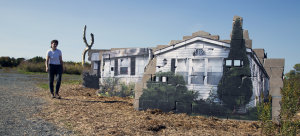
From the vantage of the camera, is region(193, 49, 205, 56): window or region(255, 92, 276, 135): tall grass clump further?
region(193, 49, 205, 56): window

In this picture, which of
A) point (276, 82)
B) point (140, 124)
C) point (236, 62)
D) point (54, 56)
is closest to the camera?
point (140, 124)

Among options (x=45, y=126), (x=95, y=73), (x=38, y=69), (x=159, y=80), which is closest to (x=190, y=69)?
(x=159, y=80)

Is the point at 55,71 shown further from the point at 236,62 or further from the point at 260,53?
the point at 260,53

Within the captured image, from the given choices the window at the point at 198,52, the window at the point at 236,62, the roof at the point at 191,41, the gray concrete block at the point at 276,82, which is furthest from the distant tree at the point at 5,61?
the gray concrete block at the point at 276,82

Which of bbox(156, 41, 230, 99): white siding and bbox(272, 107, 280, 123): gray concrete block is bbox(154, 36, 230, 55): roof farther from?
bbox(272, 107, 280, 123): gray concrete block

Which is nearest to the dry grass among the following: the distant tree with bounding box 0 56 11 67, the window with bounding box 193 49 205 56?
the window with bounding box 193 49 205 56

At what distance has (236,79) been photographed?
4602 millimetres

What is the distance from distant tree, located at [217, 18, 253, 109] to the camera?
456 centimetres

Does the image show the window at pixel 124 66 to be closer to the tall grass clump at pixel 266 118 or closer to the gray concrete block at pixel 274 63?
the gray concrete block at pixel 274 63

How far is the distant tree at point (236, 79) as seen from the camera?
4559mm

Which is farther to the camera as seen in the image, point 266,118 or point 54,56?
point 54,56

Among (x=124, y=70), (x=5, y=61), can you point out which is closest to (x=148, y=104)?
(x=124, y=70)

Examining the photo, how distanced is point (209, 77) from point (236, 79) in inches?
22.9

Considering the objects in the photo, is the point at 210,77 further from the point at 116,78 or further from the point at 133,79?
the point at 116,78
